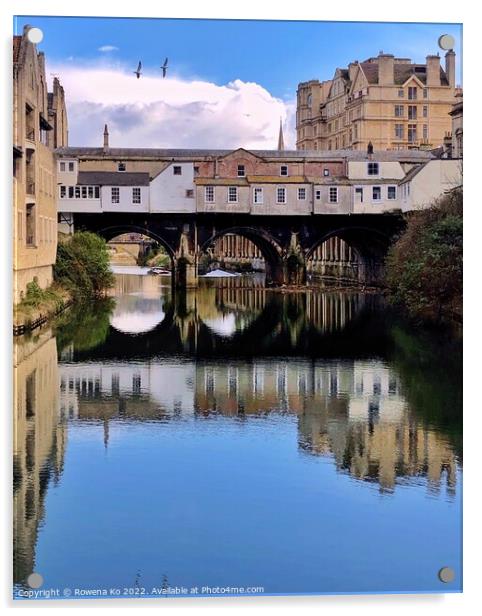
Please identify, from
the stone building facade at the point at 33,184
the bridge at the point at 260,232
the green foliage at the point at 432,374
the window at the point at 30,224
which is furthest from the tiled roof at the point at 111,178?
the green foliage at the point at 432,374

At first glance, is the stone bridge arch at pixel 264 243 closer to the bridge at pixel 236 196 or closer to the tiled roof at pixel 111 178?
the bridge at pixel 236 196

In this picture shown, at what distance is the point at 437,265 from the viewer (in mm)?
30375

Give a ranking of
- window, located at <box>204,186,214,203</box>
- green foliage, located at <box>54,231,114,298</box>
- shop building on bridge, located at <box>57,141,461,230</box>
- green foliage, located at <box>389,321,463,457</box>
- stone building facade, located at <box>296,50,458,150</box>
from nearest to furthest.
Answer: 1. green foliage, located at <box>389,321,463,457</box>
2. green foliage, located at <box>54,231,114,298</box>
3. window, located at <box>204,186,214,203</box>
4. shop building on bridge, located at <box>57,141,461,230</box>
5. stone building facade, located at <box>296,50,458,150</box>

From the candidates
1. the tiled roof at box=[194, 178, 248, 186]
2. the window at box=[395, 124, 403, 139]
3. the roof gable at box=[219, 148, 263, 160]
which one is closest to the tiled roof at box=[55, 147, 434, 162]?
the roof gable at box=[219, 148, 263, 160]

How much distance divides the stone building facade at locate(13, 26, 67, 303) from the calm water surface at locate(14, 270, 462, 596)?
282 cm

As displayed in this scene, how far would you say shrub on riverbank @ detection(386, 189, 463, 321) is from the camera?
2889cm

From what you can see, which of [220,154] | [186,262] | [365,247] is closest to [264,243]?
[186,262]

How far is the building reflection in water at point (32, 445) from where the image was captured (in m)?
12.4

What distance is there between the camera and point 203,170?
55906 mm

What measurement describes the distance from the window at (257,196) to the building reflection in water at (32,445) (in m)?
31.1

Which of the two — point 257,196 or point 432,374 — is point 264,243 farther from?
point 432,374

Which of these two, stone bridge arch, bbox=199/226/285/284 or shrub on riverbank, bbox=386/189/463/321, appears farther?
stone bridge arch, bbox=199/226/285/284

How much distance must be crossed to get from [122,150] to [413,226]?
21.4 m

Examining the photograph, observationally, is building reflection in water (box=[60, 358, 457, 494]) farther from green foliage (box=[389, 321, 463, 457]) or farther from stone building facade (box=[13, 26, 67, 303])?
stone building facade (box=[13, 26, 67, 303])
